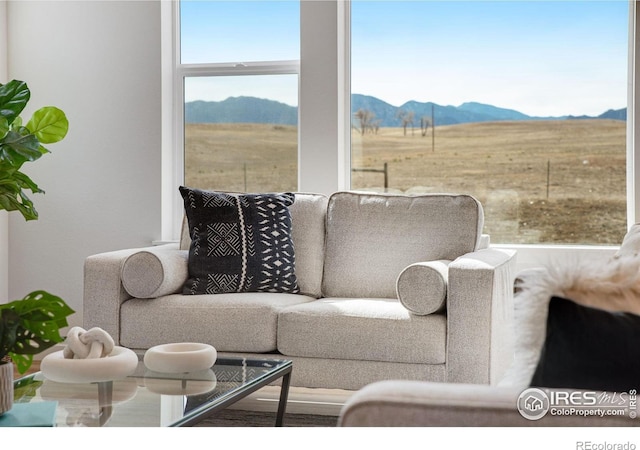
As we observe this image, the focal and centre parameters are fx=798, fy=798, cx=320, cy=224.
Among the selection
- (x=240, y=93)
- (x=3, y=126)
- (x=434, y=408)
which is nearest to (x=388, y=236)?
(x=240, y=93)

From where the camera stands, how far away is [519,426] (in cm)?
86

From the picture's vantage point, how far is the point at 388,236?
12.4ft

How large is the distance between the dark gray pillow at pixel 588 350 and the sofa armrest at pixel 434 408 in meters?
0.09

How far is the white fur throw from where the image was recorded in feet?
3.28

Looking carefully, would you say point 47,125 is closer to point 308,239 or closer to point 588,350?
point 308,239

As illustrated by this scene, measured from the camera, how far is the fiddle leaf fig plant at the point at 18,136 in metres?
3.65

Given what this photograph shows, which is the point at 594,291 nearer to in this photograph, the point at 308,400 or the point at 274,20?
the point at 308,400

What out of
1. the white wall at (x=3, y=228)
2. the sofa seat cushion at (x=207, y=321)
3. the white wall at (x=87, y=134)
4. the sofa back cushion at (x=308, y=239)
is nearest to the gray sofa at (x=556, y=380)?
the sofa seat cushion at (x=207, y=321)

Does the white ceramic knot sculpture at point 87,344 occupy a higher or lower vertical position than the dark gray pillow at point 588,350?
lower

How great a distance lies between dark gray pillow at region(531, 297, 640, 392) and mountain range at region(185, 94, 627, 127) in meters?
3.59

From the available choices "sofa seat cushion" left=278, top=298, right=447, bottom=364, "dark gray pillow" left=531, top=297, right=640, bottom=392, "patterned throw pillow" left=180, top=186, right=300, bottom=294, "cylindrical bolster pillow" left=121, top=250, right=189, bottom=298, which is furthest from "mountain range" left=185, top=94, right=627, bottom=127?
"dark gray pillow" left=531, top=297, right=640, bottom=392

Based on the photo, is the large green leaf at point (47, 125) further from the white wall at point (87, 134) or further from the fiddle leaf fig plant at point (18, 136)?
the white wall at point (87, 134)

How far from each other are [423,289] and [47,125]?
2.00 metres

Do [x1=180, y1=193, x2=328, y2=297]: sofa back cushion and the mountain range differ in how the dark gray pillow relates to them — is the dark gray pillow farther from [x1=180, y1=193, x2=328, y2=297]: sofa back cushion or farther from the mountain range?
the mountain range
